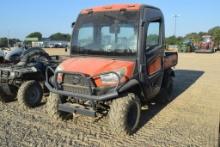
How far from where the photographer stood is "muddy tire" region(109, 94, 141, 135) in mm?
5930

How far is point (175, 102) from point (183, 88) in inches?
103

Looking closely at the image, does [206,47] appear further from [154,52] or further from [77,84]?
[77,84]

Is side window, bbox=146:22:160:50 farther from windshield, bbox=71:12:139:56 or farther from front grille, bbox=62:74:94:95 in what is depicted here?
front grille, bbox=62:74:94:95

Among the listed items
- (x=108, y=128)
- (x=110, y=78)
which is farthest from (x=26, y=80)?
(x=110, y=78)

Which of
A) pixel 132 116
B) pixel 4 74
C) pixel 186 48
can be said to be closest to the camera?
pixel 132 116

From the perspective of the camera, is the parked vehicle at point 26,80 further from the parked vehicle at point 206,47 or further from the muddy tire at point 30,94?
the parked vehicle at point 206,47

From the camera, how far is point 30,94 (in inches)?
332

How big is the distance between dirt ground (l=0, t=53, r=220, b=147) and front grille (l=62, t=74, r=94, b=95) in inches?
32.5

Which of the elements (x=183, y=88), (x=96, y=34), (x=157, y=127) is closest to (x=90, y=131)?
(x=157, y=127)

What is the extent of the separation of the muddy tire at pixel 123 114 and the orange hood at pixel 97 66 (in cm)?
47

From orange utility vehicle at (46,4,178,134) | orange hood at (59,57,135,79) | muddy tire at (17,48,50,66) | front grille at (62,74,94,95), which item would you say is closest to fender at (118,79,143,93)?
orange utility vehicle at (46,4,178,134)

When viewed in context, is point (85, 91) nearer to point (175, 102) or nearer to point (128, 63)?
point (128, 63)

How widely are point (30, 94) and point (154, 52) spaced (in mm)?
3333

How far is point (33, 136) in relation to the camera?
614 cm
